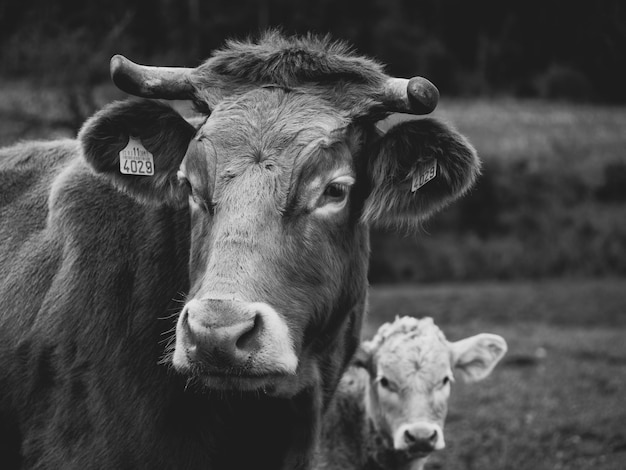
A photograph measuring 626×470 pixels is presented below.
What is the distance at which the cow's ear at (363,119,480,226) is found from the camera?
404 centimetres

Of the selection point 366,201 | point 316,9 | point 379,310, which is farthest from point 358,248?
point 316,9

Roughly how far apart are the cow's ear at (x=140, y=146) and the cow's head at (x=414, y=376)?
235 centimetres

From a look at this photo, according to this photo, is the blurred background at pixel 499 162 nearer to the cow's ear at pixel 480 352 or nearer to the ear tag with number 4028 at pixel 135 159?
the cow's ear at pixel 480 352

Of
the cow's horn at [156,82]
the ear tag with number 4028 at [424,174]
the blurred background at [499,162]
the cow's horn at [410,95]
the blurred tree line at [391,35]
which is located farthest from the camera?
the blurred tree line at [391,35]

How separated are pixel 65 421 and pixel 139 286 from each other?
71 cm

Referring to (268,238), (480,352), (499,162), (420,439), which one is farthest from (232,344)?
(499,162)

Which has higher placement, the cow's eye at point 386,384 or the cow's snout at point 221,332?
the cow's snout at point 221,332

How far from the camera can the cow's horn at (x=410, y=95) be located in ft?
12.3

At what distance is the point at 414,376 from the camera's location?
5777 mm

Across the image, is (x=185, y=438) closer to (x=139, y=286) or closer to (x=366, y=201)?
(x=139, y=286)

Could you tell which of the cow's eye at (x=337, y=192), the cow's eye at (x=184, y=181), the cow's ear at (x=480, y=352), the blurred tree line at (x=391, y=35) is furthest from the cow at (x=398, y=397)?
the blurred tree line at (x=391, y=35)

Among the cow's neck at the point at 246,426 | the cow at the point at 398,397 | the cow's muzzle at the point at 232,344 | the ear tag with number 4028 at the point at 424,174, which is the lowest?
the cow at the point at 398,397

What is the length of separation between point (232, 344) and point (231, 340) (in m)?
0.02

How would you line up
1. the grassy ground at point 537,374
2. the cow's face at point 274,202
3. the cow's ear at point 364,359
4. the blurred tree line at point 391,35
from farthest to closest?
the blurred tree line at point 391,35 → the grassy ground at point 537,374 → the cow's ear at point 364,359 → the cow's face at point 274,202
